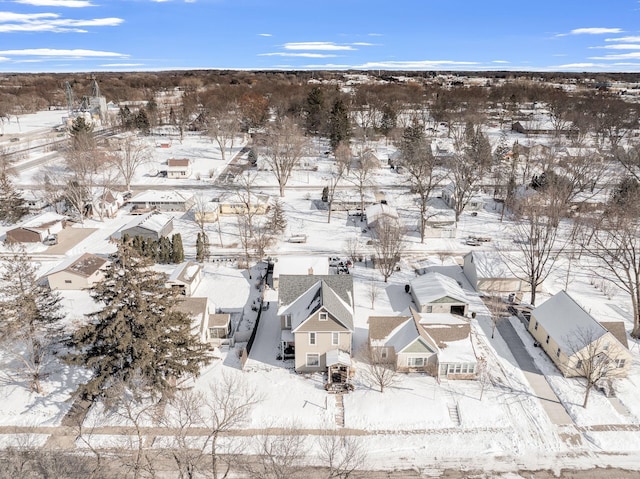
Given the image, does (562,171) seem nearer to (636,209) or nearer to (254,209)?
(636,209)

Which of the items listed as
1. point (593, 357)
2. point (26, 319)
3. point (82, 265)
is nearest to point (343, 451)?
point (593, 357)

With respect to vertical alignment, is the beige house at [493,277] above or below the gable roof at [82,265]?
below

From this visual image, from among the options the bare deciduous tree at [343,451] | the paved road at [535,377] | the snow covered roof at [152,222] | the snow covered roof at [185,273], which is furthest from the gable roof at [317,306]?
the snow covered roof at [152,222]

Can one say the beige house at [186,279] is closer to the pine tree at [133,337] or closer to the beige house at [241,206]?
the pine tree at [133,337]

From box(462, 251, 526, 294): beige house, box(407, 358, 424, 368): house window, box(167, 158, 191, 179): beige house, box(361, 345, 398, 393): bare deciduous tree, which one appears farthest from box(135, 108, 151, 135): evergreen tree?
box(407, 358, 424, 368): house window

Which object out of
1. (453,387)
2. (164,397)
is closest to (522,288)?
(453,387)

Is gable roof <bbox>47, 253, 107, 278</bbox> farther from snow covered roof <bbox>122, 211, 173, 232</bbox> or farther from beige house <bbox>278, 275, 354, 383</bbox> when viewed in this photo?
beige house <bbox>278, 275, 354, 383</bbox>
